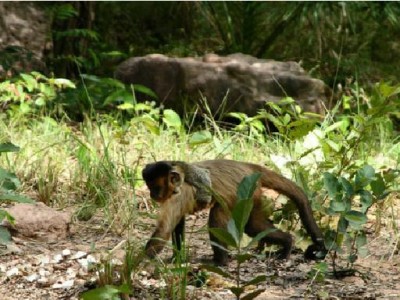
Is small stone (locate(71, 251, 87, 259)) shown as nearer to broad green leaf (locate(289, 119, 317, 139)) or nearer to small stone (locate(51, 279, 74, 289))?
small stone (locate(51, 279, 74, 289))

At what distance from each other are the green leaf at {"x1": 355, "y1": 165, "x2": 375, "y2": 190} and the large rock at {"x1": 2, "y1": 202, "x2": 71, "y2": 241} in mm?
1915

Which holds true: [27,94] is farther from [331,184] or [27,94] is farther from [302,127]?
[331,184]

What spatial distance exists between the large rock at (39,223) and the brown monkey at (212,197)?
79 cm

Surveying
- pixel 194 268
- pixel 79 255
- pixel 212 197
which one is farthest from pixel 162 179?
pixel 79 255

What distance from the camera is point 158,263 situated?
435 cm

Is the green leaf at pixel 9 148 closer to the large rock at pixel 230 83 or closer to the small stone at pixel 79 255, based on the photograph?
the small stone at pixel 79 255

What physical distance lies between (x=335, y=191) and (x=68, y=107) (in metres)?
5.00

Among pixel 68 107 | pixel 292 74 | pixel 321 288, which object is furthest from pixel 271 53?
pixel 321 288

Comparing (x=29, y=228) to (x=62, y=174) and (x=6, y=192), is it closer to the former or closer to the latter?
(x=6, y=192)

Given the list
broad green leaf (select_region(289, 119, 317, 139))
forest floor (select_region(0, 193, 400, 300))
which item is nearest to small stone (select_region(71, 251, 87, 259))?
forest floor (select_region(0, 193, 400, 300))

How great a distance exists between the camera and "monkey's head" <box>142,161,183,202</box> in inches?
183

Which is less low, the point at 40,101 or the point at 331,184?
the point at 40,101

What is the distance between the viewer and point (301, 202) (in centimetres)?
493

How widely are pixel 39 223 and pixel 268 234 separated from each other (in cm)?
145
